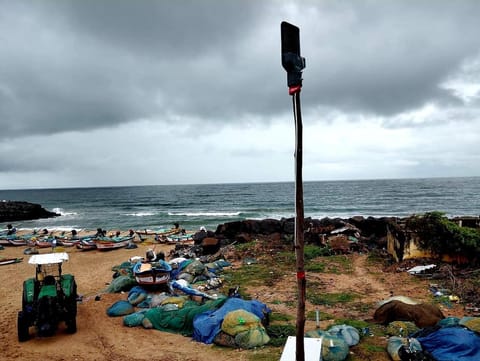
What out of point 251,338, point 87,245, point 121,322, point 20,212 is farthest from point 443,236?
point 20,212

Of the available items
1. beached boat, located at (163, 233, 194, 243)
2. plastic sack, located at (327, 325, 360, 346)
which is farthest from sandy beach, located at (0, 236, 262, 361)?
beached boat, located at (163, 233, 194, 243)

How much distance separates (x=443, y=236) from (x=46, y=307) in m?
14.2

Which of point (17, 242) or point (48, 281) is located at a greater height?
point (48, 281)

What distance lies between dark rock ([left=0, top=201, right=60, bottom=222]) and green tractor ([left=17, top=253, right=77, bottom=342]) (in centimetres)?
5861

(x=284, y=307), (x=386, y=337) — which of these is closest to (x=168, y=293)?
(x=284, y=307)

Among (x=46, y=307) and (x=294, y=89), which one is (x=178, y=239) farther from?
(x=294, y=89)

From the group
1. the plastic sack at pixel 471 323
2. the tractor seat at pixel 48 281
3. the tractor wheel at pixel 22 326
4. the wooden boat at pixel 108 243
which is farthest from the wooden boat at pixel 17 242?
the plastic sack at pixel 471 323

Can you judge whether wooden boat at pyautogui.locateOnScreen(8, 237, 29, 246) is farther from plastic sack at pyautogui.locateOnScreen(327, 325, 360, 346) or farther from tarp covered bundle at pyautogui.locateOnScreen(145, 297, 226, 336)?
plastic sack at pyautogui.locateOnScreen(327, 325, 360, 346)

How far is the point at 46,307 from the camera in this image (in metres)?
8.38

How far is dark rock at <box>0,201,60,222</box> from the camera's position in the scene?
58919 mm

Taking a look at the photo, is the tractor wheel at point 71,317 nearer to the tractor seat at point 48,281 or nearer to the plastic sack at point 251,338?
the tractor seat at point 48,281

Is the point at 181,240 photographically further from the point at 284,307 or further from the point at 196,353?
the point at 196,353

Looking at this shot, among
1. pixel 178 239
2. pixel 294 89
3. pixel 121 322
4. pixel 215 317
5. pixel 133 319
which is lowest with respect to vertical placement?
pixel 178 239

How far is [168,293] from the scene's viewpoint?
11930 mm
